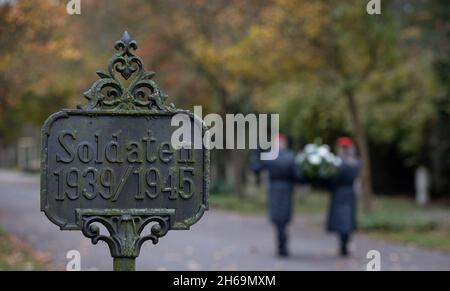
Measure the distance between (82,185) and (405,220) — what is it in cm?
1336

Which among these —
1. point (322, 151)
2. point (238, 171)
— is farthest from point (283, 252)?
point (238, 171)

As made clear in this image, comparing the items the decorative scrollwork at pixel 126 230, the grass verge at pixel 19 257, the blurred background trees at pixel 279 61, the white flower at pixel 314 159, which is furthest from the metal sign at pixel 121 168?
the blurred background trees at pixel 279 61

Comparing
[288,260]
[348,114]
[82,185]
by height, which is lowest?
[288,260]

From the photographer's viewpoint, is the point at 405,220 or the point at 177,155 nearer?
the point at 177,155

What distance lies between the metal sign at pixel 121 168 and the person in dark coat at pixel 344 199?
8.16 m

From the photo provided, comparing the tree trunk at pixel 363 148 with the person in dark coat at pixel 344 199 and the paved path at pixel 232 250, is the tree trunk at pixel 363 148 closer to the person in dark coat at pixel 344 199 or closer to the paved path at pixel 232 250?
Result: the paved path at pixel 232 250

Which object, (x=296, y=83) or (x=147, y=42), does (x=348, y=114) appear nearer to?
(x=296, y=83)

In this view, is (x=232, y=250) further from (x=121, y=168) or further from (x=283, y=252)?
(x=121, y=168)

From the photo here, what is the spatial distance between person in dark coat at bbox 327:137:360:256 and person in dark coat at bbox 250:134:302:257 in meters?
0.80

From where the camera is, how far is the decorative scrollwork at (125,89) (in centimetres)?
511

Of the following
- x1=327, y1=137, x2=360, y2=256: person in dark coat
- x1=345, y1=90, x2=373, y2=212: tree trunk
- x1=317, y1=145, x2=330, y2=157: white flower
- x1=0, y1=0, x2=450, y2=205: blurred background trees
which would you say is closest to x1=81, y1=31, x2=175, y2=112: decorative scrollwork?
x1=327, y1=137, x2=360, y2=256: person in dark coat

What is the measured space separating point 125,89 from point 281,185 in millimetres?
7963
